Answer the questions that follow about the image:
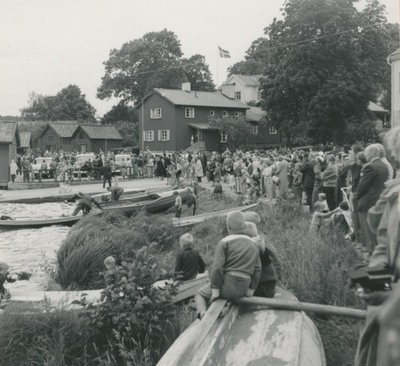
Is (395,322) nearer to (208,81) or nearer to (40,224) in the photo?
(40,224)

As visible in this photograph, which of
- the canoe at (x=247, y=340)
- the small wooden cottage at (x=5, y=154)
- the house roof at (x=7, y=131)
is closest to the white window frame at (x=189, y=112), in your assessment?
the house roof at (x=7, y=131)

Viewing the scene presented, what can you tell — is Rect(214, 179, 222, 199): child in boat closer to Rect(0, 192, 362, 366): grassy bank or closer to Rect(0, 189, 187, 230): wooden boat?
Rect(0, 189, 187, 230): wooden boat

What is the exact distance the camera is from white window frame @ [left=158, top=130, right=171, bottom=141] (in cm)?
6130

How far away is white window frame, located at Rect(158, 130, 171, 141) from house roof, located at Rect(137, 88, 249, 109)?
3.55 m

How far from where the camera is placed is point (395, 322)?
157cm

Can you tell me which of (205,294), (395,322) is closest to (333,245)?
(205,294)

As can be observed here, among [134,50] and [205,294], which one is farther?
[134,50]

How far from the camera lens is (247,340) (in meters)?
6.14

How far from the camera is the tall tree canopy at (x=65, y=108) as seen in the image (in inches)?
3856

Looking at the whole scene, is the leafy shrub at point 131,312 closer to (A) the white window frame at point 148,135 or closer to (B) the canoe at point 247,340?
(B) the canoe at point 247,340

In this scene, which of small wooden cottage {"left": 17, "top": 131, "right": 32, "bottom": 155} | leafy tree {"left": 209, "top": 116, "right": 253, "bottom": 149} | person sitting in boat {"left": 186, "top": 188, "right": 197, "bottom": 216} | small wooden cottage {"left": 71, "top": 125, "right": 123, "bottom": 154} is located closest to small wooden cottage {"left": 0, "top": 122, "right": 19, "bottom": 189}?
person sitting in boat {"left": 186, "top": 188, "right": 197, "bottom": 216}

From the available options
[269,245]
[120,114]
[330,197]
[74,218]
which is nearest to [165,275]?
[269,245]

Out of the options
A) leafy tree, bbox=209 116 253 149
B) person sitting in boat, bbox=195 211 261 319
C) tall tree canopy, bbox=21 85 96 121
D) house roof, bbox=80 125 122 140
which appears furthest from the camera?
tall tree canopy, bbox=21 85 96 121

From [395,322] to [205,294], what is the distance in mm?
5647
